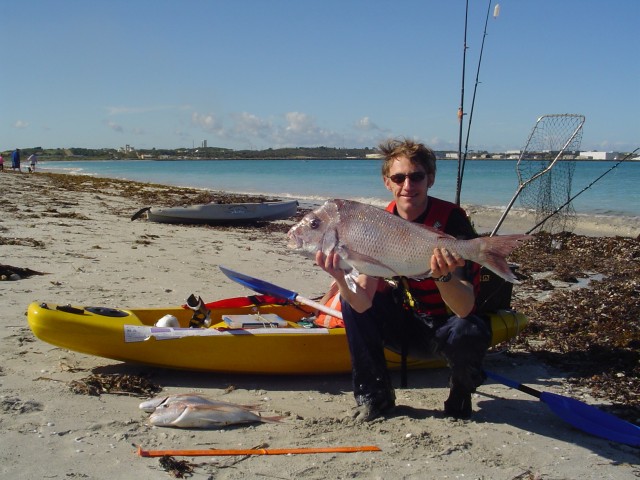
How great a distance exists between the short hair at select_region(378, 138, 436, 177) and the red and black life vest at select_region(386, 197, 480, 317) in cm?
25

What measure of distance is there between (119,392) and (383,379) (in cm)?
202

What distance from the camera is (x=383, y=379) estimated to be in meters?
4.33

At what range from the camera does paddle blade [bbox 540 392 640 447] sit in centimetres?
396

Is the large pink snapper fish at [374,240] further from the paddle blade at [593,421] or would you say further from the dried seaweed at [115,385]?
the dried seaweed at [115,385]

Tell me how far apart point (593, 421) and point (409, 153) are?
227 cm

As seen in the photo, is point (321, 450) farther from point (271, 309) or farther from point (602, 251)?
point (602, 251)

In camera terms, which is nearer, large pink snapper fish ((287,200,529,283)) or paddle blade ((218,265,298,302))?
large pink snapper fish ((287,200,529,283))

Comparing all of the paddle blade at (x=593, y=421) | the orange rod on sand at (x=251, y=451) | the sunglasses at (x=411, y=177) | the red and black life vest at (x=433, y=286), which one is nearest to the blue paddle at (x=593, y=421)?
the paddle blade at (x=593, y=421)

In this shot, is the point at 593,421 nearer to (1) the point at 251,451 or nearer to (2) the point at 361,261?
(2) the point at 361,261

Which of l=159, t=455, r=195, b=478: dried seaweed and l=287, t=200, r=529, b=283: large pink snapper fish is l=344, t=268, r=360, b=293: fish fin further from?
l=159, t=455, r=195, b=478: dried seaweed

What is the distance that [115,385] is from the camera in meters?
4.61

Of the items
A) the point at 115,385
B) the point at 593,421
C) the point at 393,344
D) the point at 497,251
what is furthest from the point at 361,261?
the point at 115,385

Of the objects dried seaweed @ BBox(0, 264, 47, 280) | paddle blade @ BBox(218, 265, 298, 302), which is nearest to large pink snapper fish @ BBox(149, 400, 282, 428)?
paddle blade @ BBox(218, 265, 298, 302)

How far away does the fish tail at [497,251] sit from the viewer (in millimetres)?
3340
